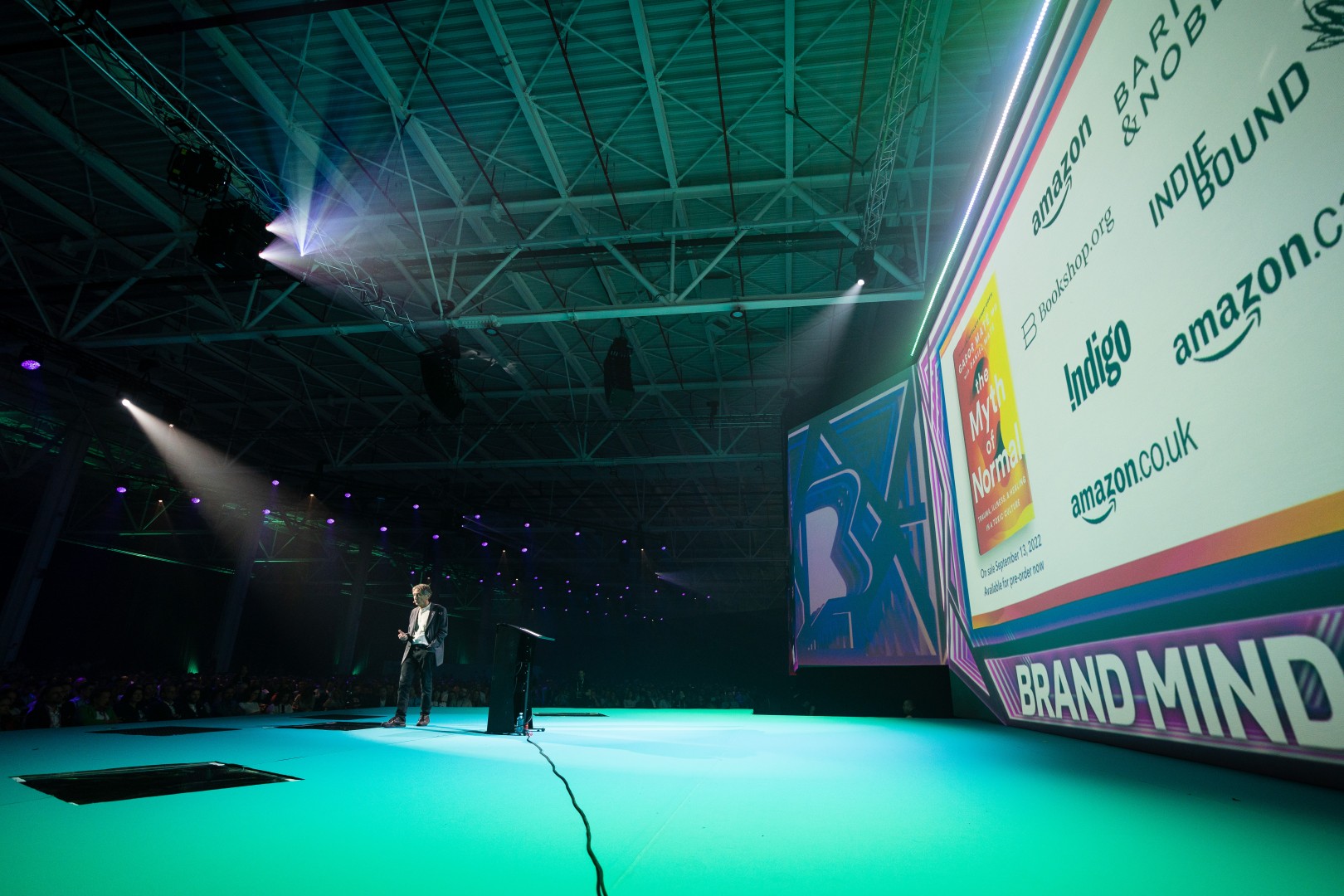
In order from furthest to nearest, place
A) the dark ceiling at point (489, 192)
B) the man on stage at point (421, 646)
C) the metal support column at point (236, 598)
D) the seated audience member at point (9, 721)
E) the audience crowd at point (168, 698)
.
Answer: the metal support column at point (236, 598) → the dark ceiling at point (489, 192) → the audience crowd at point (168, 698) → the man on stage at point (421, 646) → the seated audience member at point (9, 721)

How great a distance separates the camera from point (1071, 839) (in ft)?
5.74

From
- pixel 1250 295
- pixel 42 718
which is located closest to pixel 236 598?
pixel 42 718

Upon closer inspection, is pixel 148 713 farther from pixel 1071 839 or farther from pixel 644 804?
pixel 1071 839

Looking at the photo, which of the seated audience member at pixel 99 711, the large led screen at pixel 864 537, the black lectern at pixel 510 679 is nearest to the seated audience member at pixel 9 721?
the seated audience member at pixel 99 711

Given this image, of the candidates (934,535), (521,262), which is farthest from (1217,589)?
(521,262)

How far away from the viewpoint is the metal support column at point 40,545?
35.9ft

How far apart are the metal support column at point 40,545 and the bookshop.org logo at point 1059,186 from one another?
1619 centimetres

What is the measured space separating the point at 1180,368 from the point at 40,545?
1702 centimetres

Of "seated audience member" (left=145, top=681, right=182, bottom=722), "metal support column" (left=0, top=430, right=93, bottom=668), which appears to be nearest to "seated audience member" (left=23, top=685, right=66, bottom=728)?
"seated audience member" (left=145, top=681, right=182, bottom=722)

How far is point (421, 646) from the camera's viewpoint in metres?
6.07

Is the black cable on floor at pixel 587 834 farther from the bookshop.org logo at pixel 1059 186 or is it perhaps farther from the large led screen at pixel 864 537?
the large led screen at pixel 864 537

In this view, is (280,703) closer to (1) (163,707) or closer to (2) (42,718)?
(1) (163,707)

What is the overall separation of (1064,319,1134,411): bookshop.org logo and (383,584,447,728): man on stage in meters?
5.61

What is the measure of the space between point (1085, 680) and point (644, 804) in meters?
2.82
